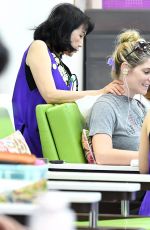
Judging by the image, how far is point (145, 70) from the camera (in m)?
3.75

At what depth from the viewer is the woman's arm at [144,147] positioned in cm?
280

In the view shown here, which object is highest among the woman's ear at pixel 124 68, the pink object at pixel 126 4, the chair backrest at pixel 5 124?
the pink object at pixel 126 4

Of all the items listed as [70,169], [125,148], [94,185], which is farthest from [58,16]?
[94,185]

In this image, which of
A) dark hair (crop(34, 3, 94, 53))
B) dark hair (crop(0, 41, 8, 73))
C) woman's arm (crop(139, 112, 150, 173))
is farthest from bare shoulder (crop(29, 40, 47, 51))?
dark hair (crop(0, 41, 8, 73))

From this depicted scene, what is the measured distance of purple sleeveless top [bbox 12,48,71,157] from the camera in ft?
12.8

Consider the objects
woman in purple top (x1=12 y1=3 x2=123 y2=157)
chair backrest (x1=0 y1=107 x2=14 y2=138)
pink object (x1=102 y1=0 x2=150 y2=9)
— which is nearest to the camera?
chair backrest (x1=0 y1=107 x2=14 y2=138)

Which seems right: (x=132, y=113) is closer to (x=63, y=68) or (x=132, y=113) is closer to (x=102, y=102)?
(x=102, y=102)

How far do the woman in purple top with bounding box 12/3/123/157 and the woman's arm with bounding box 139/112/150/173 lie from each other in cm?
91

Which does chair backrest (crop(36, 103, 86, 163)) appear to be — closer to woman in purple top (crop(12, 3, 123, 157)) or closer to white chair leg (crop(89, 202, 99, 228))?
woman in purple top (crop(12, 3, 123, 157))

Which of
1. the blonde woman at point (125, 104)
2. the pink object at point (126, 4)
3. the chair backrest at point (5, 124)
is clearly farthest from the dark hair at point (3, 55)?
the pink object at point (126, 4)

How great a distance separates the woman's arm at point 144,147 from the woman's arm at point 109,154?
426mm

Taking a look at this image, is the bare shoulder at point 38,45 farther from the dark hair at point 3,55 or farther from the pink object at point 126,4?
the pink object at point 126,4

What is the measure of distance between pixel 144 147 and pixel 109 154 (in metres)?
0.55

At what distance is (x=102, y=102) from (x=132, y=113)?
245mm
